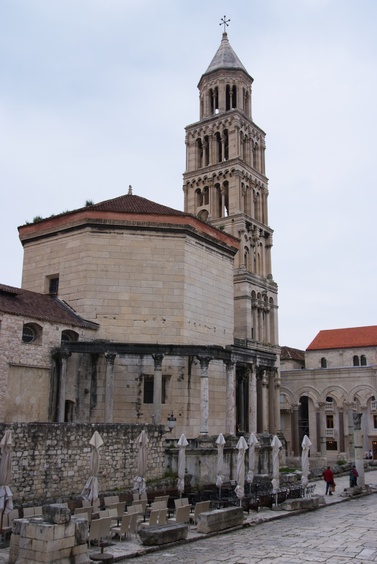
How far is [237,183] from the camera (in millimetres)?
54906

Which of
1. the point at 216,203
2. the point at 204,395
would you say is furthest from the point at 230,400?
the point at 216,203

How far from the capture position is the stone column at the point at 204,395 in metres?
26.0

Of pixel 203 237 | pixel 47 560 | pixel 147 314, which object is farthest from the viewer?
pixel 203 237

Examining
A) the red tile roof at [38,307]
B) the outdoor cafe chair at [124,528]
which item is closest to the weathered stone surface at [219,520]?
the outdoor cafe chair at [124,528]

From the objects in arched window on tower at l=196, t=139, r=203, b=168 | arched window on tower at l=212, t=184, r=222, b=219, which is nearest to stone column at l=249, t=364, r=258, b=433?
arched window on tower at l=212, t=184, r=222, b=219

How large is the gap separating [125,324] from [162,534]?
15.5 metres

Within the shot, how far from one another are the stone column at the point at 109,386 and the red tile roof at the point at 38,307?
7.36 ft

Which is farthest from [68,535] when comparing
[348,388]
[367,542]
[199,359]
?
[348,388]

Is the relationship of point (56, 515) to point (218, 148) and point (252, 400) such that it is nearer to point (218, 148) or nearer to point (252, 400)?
point (252, 400)

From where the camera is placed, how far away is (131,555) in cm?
1288

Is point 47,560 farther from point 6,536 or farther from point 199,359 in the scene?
point 199,359

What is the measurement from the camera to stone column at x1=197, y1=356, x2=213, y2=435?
26000mm

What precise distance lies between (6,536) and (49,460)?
419 cm

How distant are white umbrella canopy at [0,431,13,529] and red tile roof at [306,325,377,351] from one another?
53.3 m
